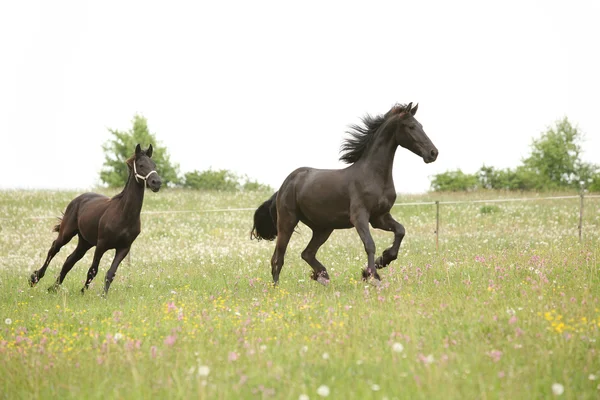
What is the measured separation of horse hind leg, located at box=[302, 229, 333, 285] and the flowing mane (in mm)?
1348

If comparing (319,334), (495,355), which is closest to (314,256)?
(319,334)

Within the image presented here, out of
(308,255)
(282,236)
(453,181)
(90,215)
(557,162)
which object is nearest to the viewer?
(308,255)

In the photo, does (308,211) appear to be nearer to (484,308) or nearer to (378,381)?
(484,308)

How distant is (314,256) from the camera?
1108 centimetres

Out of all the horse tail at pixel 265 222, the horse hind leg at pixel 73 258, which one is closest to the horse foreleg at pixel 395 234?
the horse tail at pixel 265 222

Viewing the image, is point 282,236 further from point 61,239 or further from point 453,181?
point 453,181

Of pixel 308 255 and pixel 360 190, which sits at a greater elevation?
pixel 360 190

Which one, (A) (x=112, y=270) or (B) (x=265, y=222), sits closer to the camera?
(A) (x=112, y=270)

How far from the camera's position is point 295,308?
8.45 metres

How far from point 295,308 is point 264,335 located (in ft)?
5.08

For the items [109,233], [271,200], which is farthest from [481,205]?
[109,233]

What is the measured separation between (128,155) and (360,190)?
46.0 m

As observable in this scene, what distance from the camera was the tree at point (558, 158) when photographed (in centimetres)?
5972

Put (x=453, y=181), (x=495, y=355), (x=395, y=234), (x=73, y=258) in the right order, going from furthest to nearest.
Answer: (x=453, y=181)
(x=73, y=258)
(x=395, y=234)
(x=495, y=355)
